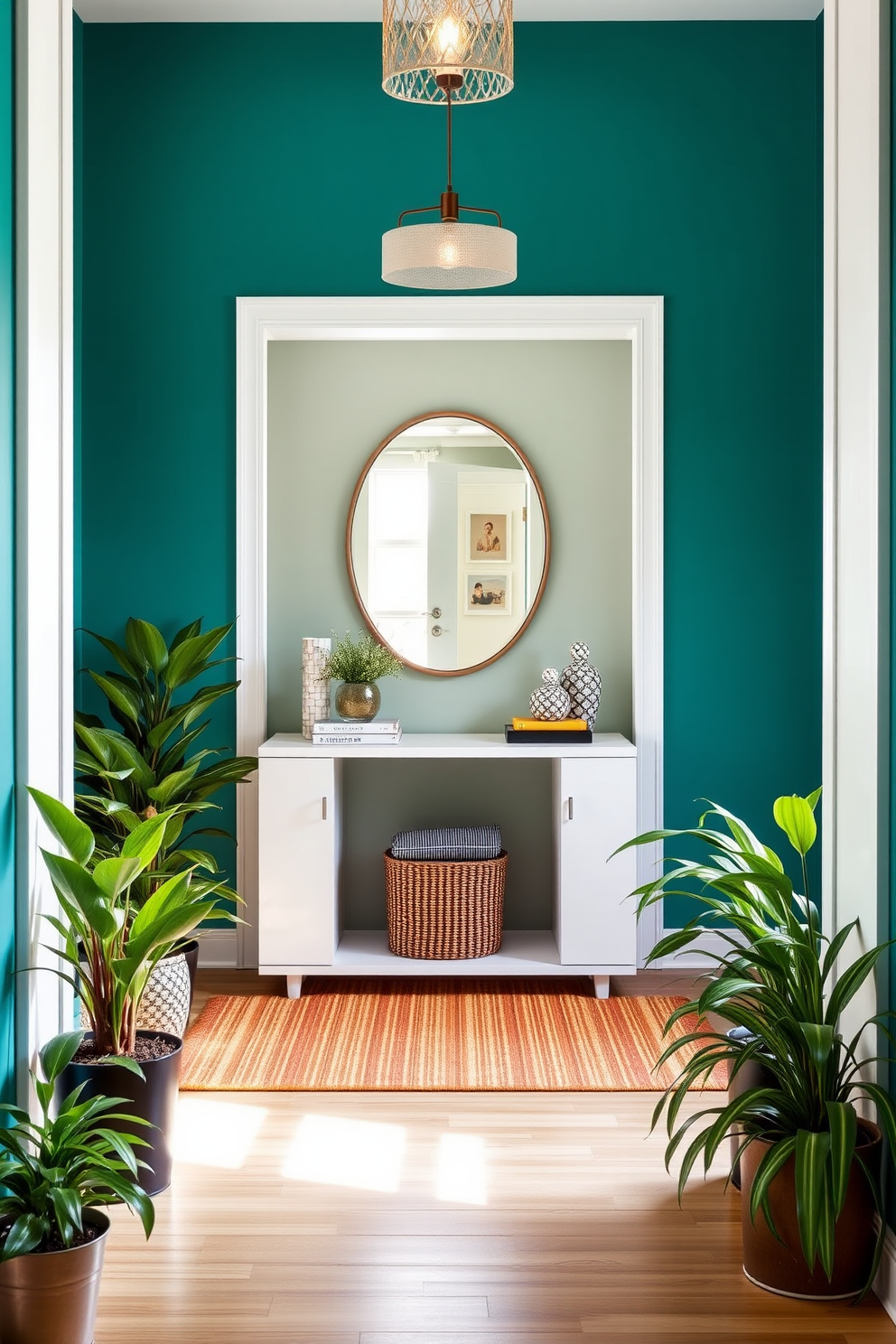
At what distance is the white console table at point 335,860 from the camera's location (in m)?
3.84

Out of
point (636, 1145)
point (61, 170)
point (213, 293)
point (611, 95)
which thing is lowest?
point (636, 1145)

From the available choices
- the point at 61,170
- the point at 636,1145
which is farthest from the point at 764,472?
the point at 61,170

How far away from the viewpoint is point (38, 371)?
7.63 ft

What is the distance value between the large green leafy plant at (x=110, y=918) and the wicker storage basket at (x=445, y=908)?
1.35 meters

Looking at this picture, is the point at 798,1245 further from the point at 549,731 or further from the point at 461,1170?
the point at 549,731

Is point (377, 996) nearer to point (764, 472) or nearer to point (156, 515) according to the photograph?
point (156, 515)

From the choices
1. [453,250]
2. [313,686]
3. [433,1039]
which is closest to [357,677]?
[313,686]

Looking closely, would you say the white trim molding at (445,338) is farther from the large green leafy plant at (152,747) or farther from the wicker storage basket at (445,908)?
the wicker storage basket at (445,908)

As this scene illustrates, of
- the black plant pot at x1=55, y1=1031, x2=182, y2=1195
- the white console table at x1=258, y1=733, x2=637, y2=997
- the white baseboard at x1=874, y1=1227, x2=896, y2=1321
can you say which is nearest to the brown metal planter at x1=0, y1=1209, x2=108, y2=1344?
the black plant pot at x1=55, y1=1031, x2=182, y2=1195

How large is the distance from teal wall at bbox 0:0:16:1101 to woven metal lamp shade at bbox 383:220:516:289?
93cm

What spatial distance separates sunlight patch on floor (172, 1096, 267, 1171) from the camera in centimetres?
279

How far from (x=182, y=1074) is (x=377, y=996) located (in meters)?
0.82

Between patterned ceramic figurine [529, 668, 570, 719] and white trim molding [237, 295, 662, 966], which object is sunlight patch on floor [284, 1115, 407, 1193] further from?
patterned ceramic figurine [529, 668, 570, 719]

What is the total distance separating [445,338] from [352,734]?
138cm
